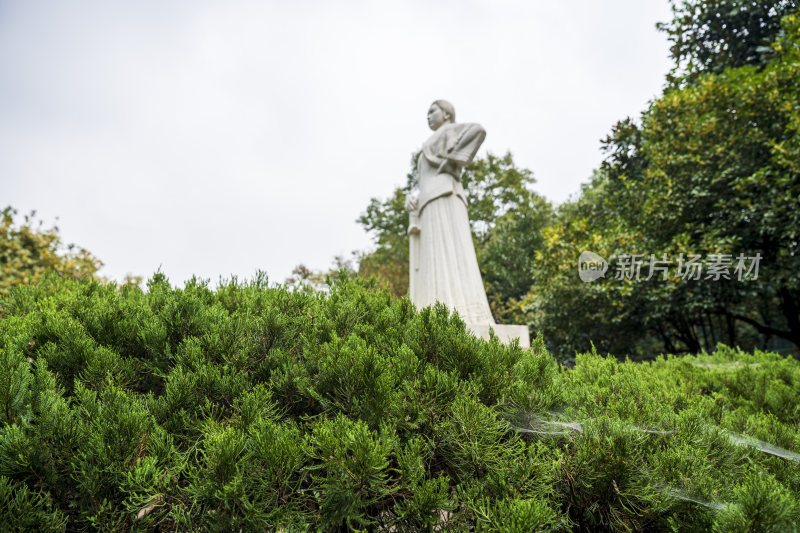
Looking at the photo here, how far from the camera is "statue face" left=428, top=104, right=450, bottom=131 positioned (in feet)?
21.4

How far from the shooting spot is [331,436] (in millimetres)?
1531

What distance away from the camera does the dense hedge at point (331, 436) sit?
4.96 ft

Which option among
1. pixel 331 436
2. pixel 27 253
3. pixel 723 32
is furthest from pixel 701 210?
pixel 27 253

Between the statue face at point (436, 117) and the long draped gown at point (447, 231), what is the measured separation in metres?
0.25

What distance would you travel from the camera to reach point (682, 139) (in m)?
10.8

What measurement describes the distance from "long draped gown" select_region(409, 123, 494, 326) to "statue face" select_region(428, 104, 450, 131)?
0.25 m

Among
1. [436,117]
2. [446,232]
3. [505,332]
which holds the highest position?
[436,117]

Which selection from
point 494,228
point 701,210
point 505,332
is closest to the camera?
point 505,332

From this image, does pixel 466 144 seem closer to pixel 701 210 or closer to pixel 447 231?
pixel 447 231

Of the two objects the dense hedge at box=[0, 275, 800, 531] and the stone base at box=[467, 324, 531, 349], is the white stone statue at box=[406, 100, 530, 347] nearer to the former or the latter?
the stone base at box=[467, 324, 531, 349]

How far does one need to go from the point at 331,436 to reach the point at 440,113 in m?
5.74

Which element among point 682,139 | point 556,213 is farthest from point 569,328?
point 556,213

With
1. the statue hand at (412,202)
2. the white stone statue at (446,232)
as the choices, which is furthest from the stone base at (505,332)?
the statue hand at (412,202)

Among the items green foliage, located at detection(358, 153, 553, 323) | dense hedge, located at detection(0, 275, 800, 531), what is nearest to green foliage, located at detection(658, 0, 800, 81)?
green foliage, located at detection(358, 153, 553, 323)
